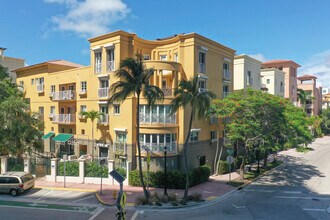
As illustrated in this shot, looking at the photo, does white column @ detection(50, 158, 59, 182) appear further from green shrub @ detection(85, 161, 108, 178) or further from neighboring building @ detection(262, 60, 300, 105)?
neighboring building @ detection(262, 60, 300, 105)

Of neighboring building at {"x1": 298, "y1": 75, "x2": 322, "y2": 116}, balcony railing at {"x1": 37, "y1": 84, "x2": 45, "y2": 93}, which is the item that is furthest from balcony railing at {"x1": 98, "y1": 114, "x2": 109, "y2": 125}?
neighboring building at {"x1": 298, "y1": 75, "x2": 322, "y2": 116}

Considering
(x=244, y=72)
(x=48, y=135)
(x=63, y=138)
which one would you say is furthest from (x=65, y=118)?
(x=244, y=72)

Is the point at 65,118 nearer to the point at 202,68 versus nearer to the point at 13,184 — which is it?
the point at 13,184

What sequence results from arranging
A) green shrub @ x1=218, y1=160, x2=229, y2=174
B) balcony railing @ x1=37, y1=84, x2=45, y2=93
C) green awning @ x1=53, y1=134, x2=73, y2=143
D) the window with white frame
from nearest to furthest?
green shrub @ x1=218, y1=160, x2=229, y2=174 → green awning @ x1=53, y1=134, x2=73, y2=143 → the window with white frame → balcony railing @ x1=37, y1=84, x2=45, y2=93

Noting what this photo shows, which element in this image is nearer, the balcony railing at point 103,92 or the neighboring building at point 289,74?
the balcony railing at point 103,92

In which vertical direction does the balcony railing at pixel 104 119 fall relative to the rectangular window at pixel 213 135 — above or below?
above

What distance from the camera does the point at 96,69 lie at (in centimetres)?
3014

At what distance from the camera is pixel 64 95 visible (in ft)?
110

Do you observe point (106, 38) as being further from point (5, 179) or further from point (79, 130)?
point (5, 179)

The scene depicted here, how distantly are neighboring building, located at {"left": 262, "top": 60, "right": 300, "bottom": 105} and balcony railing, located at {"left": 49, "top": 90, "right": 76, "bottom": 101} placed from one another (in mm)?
47048

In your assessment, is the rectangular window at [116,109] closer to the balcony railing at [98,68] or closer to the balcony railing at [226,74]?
the balcony railing at [98,68]

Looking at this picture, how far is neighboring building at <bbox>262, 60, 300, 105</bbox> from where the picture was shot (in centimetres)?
5938

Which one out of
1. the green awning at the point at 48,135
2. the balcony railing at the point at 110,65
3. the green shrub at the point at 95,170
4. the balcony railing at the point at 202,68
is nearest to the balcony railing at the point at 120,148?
the green shrub at the point at 95,170

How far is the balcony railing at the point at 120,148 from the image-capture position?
26.6 metres
